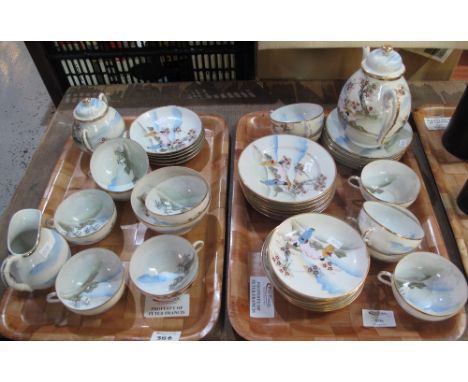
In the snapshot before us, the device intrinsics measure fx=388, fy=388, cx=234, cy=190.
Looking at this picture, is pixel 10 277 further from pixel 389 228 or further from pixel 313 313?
pixel 389 228

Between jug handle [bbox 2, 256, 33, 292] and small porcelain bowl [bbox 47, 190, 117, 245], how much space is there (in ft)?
0.45

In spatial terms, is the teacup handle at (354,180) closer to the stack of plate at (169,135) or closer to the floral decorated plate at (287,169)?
the floral decorated plate at (287,169)

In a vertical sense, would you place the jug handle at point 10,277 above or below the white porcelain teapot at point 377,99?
below

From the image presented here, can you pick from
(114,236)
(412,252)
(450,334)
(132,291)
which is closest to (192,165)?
(114,236)

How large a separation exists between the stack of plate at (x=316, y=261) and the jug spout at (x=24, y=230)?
56cm

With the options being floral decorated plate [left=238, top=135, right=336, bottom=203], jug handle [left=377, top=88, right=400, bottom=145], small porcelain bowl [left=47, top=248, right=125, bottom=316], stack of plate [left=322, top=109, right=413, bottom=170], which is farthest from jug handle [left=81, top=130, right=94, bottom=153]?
jug handle [left=377, top=88, right=400, bottom=145]

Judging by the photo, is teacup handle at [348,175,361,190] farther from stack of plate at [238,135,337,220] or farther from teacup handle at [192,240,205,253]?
teacup handle at [192,240,205,253]

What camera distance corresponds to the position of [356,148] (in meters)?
1.08

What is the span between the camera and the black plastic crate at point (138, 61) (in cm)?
143

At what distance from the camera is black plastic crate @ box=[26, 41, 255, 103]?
143 centimetres

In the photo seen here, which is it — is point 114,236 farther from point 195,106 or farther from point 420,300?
point 420,300

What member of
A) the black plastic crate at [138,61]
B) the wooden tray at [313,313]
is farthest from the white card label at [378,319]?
the black plastic crate at [138,61]

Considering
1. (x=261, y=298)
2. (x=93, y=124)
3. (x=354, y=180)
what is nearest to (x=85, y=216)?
(x=93, y=124)

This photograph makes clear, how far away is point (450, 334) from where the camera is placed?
0.82m
